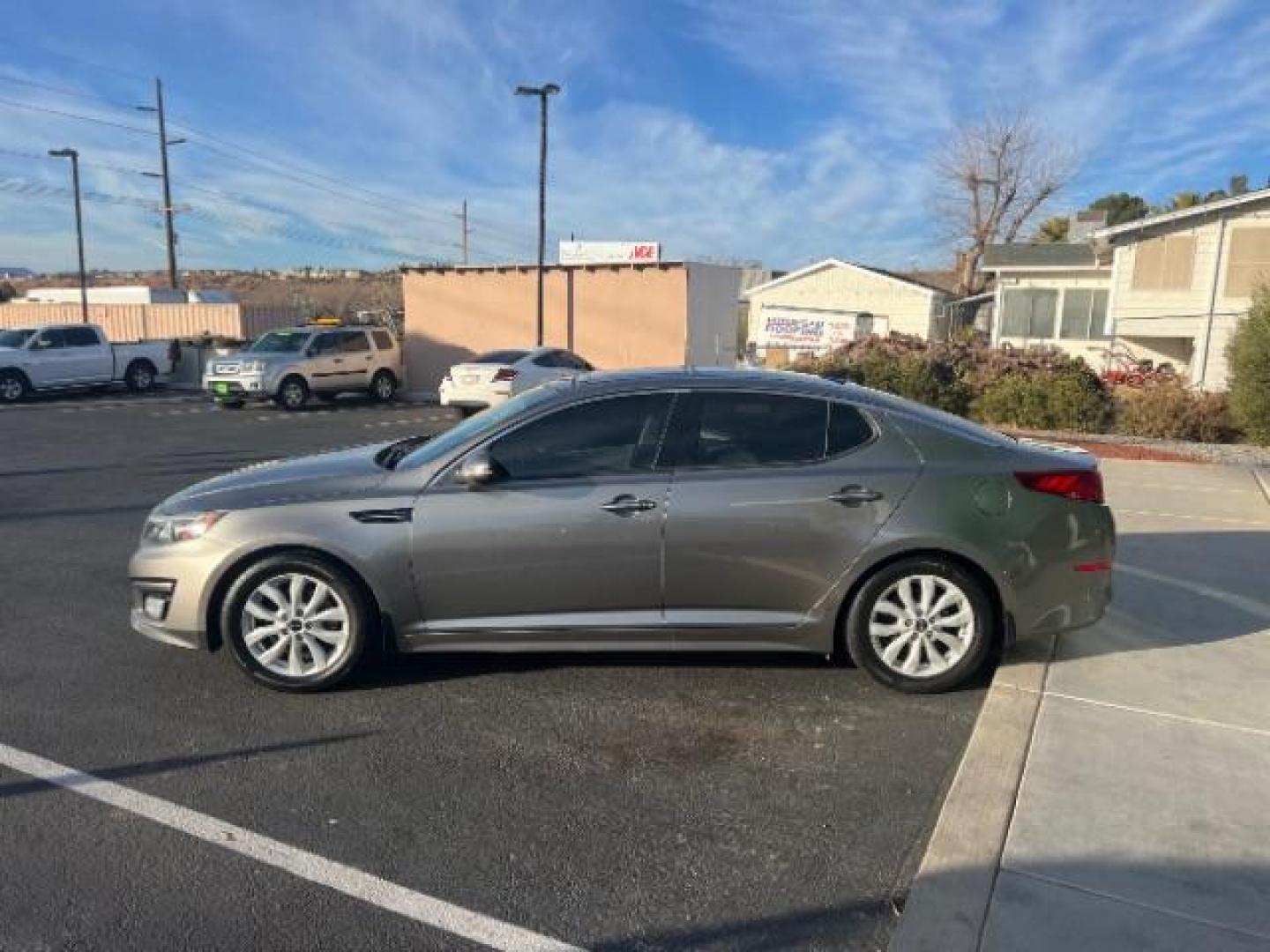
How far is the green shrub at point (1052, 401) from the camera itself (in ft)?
47.2

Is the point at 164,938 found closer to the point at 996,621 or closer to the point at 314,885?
the point at 314,885

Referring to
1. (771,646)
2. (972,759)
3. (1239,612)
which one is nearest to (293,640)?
(771,646)

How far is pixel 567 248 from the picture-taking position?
33125 mm

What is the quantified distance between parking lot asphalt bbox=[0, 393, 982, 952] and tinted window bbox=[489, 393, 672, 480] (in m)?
1.04

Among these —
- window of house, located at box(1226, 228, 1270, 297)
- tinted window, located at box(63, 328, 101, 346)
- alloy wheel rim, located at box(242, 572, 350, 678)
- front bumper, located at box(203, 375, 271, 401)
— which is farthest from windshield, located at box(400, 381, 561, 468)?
window of house, located at box(1226, 228, 1270, 297)

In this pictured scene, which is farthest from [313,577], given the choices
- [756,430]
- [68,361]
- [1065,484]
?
[68,361]

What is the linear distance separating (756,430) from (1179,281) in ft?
81.7

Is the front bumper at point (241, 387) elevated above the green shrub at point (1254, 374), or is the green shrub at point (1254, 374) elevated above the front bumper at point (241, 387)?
the green shrub at point (1254, 374)

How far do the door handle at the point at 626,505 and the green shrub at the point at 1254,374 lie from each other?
11.9 metres

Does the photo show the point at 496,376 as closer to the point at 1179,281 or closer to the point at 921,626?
the point at 921,626

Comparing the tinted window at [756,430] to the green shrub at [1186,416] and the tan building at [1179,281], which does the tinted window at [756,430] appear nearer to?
the green shrub at [1186,416]

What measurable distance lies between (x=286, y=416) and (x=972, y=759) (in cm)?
1730

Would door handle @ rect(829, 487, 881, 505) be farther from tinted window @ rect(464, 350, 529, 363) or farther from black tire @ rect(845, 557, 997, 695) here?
tinted window @ rect(464, 350, 529, 363)

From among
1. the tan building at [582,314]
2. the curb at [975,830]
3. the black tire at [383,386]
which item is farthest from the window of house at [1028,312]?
the curb at [975,830]
